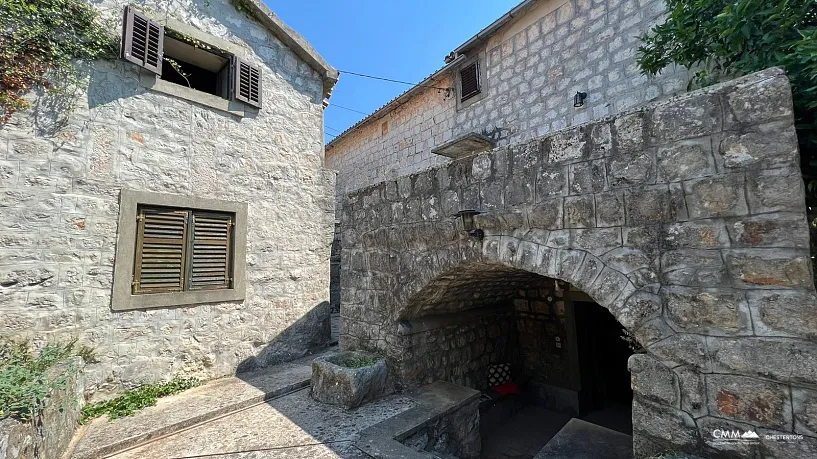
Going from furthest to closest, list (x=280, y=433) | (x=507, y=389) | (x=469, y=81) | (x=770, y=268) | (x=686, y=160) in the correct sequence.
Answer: (x=469, y=81) → (x=507, y=389) → (x=280, y=433) → (x=686, y=160) → (x=770, y=268)

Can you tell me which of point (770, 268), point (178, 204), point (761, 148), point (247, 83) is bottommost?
point (770, 268)

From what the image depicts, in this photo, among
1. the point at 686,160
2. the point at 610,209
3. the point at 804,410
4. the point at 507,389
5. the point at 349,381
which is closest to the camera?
the point at 804,410

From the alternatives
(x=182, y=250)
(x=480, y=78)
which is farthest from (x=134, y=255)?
(x=480, y=78)

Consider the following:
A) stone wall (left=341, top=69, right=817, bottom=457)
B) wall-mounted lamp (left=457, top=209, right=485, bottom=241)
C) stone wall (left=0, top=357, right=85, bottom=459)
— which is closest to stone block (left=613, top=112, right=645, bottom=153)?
stone wall (left=341, top=69, right=817, bottom=457)

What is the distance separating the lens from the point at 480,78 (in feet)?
22.7

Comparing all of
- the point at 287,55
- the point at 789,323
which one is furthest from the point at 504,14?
the point at 789,323

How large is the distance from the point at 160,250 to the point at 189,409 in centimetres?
189

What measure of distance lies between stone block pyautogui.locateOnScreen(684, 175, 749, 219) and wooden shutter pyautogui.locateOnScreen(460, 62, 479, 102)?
547 centimetres

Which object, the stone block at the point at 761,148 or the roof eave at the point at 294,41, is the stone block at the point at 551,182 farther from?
the roof eave at the point at 294,41

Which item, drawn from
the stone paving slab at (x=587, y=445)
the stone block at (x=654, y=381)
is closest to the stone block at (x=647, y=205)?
the stone block at (x=654, y=381)

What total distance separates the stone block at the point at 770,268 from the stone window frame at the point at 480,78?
561 centimetres

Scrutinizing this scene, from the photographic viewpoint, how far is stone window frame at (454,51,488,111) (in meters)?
6.84

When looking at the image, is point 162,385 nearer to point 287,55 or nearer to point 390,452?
point 390,452

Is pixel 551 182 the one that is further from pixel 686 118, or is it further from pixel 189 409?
pixel 189 409
